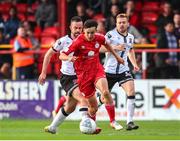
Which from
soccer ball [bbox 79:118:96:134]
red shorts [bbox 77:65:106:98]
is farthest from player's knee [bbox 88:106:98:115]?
soccer ball [bbox 79:118:96:134]

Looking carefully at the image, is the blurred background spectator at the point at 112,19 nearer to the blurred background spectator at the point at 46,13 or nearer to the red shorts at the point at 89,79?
the blurred background spectator at the point at 46,13

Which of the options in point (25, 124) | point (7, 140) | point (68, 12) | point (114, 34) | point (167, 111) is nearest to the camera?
point (7, 140)

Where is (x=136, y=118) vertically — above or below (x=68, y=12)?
below

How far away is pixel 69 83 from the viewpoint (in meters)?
14.6

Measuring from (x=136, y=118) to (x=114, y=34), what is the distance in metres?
3.93

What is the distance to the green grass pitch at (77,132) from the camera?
46.5ft

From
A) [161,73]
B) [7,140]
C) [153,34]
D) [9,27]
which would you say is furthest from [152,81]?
[7,140]

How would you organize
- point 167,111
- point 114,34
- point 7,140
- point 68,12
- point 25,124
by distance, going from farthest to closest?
point 68,12 → point 167,111 → point 25,124 → point 114,34 → point 7,140

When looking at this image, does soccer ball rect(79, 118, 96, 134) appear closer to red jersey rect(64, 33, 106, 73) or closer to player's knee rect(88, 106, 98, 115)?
player's knee rect(88, 106, 98, 115)

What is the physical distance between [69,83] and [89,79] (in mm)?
644

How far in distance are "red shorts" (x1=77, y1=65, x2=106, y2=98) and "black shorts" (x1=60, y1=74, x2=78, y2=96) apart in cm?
31

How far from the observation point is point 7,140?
44.9 ft

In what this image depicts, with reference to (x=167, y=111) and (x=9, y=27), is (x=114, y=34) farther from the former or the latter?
(x=9, y=27)

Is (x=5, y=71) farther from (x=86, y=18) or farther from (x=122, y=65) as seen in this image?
(x=122, y=65)
